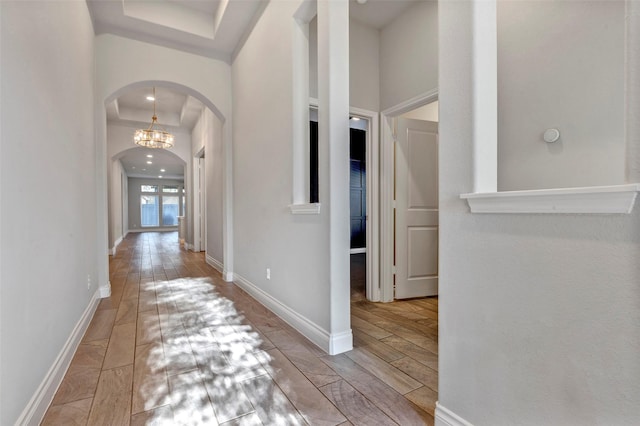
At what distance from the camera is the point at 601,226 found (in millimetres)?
805

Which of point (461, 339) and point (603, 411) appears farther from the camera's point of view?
point (461, 339)

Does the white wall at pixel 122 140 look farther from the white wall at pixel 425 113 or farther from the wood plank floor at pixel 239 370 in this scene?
the white wall at pixel 425 113

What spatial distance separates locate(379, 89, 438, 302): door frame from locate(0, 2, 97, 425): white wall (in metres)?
2.64

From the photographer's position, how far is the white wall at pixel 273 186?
86.4 inches

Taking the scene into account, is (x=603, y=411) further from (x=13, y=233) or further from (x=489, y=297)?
(x=13, y=233)

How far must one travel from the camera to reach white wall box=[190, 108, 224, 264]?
488cm

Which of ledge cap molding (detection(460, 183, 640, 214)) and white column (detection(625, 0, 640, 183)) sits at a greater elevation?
white column (detection(625, 0, 640, 183))

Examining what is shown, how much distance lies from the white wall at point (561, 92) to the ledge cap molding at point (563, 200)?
3.15 feet

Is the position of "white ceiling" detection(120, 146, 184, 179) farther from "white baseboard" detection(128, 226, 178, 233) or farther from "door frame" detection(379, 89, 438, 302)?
"door frame" detection(379, 89, 438, 302)

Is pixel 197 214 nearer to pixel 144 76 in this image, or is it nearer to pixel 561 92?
pixel 144 76

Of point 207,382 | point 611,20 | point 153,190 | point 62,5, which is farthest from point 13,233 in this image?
point 153,190

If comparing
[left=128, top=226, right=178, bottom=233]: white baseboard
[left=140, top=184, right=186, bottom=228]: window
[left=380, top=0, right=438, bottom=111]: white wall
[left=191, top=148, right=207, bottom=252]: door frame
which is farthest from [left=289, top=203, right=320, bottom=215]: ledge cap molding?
[left=128, top=226, right=178, bottom=233]: white baseboard

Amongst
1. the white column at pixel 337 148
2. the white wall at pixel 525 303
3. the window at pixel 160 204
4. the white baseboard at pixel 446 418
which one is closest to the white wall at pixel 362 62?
the white column at pixel 337 148

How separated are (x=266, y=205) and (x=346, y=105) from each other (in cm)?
136
